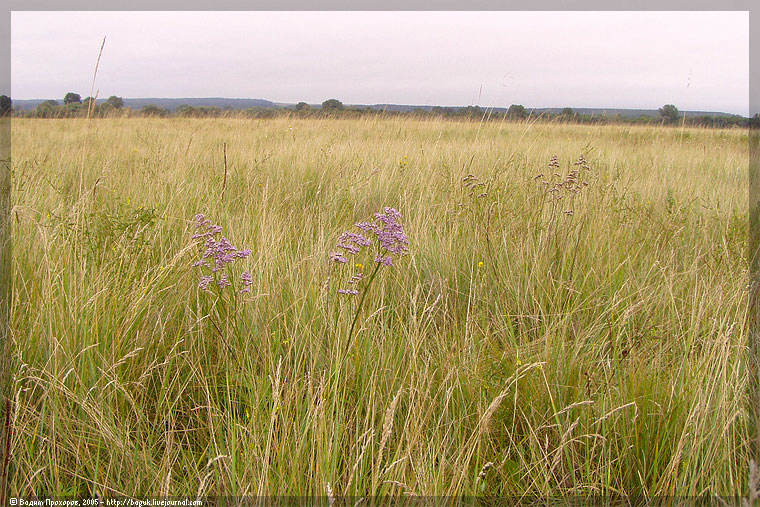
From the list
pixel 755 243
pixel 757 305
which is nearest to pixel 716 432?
pixel 757 305

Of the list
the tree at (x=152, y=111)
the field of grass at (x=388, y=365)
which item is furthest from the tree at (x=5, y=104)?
the tree at (x=152, y=111)

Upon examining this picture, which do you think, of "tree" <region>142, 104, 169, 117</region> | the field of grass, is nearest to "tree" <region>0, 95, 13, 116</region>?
the field of grass

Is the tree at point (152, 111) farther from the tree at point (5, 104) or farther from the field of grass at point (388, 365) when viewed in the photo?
the field of grass at point (388, 365)

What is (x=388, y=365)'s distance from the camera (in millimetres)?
1579

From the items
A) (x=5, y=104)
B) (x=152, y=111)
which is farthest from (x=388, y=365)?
(x=152, y=111)

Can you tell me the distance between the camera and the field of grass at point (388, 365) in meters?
1.23

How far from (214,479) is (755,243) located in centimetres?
262

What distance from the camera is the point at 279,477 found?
114cm

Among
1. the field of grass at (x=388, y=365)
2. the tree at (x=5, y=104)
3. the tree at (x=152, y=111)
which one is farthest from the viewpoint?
the tree at (x=152, y=111)

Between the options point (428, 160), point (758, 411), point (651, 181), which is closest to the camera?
point (758, 411)

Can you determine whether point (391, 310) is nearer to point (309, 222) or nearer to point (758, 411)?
point (309, 222)

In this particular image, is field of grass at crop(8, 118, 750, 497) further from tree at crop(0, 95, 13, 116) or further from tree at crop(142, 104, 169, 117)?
tree at crop(142, 104, 169, 117)

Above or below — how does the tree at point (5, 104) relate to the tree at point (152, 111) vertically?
below

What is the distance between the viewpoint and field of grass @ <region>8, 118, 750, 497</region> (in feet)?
4.04
